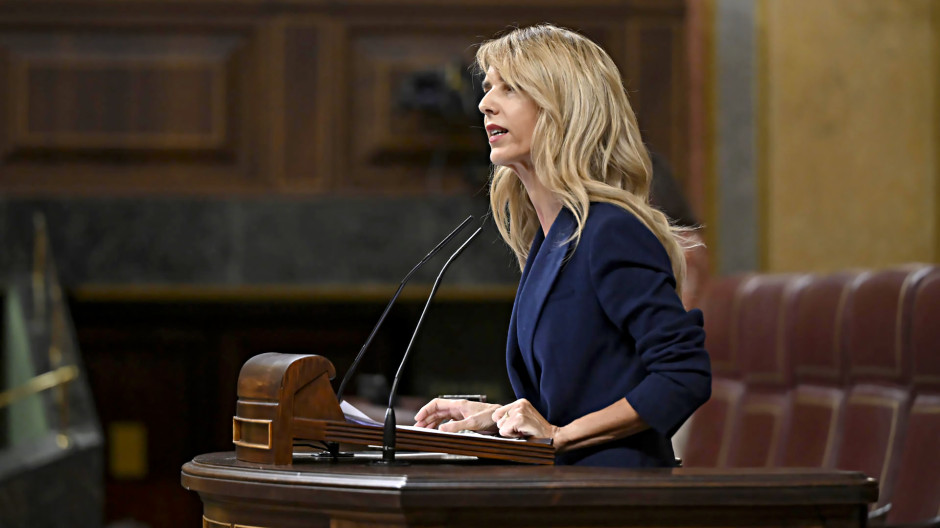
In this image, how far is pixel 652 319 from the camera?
1.47 m

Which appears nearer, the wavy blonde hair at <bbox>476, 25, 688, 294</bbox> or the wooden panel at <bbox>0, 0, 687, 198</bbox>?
the wavy blonde hair at <bbox>476, 25, 688, 294</bbox>

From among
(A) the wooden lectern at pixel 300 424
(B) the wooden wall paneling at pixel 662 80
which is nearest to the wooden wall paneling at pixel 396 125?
(B) the wooden wall paneling at pixel 662 80

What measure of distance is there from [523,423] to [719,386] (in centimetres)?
231

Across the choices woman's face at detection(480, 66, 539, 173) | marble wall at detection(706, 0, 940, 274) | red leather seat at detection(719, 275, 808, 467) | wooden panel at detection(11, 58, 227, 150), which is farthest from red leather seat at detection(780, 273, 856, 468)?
wooden panel at detection(11, 58, 227, 150)

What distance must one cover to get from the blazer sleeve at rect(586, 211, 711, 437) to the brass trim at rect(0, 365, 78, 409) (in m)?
2.75

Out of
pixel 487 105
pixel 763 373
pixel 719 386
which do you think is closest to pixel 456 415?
pixel 487 105

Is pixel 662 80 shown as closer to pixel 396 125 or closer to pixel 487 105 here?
pixel 396 125

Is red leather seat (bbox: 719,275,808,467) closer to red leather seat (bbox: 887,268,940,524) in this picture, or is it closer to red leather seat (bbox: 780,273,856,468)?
red leather seat (bbox: 780,273,856,468)

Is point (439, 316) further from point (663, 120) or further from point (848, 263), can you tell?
point (848, 263)

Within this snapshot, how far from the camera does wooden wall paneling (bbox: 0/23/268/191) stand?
470 cm

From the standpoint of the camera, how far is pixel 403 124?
4766 millimetres

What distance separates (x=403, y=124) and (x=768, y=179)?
1.44m

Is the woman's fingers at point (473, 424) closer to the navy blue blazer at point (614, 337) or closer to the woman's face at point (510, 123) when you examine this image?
the navy blue blazer at point (614, 337)

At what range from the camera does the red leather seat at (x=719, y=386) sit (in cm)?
358
